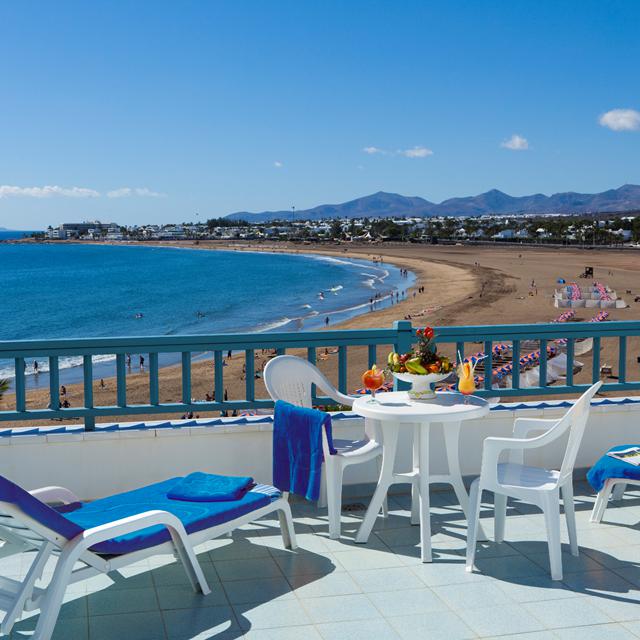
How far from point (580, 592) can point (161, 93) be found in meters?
84.1

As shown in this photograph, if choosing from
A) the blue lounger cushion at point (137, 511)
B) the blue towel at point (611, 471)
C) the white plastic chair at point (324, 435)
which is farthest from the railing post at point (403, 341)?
the blue lounger cushion at point (137, 511)

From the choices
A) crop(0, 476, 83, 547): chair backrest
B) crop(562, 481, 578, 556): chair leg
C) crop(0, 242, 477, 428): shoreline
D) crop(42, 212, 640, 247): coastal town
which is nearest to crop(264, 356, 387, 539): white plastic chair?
crop(562, 481, 578, 556): chair leg

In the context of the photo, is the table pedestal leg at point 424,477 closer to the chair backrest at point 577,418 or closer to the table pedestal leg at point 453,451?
the table pedestal leg at point 453,451

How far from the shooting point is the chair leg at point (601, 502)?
516cm

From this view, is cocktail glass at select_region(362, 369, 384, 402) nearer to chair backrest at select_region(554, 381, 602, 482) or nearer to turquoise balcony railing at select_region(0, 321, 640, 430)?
turquoise balcony railing at select_region(0, 321, 640, 430)

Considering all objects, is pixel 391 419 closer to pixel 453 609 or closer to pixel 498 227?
pixel 453 609

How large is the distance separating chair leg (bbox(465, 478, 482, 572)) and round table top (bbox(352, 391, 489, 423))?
0.39 m

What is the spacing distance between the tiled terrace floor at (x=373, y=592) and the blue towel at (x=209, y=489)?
41 centimetres

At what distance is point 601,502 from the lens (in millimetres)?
5203

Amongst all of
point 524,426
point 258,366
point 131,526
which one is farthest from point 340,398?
point 258,366

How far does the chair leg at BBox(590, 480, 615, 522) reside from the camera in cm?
516

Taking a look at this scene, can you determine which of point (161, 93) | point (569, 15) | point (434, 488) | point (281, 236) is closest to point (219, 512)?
point (434, 488)

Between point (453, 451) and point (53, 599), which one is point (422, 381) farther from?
point (53, 599)

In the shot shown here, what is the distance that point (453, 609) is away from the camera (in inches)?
156
